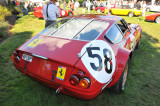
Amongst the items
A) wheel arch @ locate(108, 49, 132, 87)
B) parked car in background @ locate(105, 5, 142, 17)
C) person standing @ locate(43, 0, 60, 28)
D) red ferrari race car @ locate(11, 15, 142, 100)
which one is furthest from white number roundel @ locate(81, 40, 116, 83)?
parked car in background @ locate(105, 5, 142, 17)

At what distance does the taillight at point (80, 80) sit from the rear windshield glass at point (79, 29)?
768 mm

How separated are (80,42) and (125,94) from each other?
145 cm

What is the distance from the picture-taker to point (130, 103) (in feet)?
7.47

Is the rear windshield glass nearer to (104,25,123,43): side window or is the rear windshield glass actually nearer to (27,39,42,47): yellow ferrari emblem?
(104,25,123,43): side window

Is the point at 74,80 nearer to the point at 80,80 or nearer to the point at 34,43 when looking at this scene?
the point at 80,80

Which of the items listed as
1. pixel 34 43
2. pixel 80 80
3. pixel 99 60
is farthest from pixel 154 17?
pixel 80 80

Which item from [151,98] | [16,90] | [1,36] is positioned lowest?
[151,98]

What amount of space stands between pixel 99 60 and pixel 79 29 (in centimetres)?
91

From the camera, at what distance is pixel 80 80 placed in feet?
5.46

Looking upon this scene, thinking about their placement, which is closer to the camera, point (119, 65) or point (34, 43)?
point (119, 65)

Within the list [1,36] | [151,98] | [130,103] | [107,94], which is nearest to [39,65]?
[107,94]

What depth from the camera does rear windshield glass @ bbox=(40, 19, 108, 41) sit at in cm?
229

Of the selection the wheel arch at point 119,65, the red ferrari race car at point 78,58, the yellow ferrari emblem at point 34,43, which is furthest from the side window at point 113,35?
the yellow ferrari emblem at point 34,43

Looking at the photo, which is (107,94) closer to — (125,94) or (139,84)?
(125,94)
